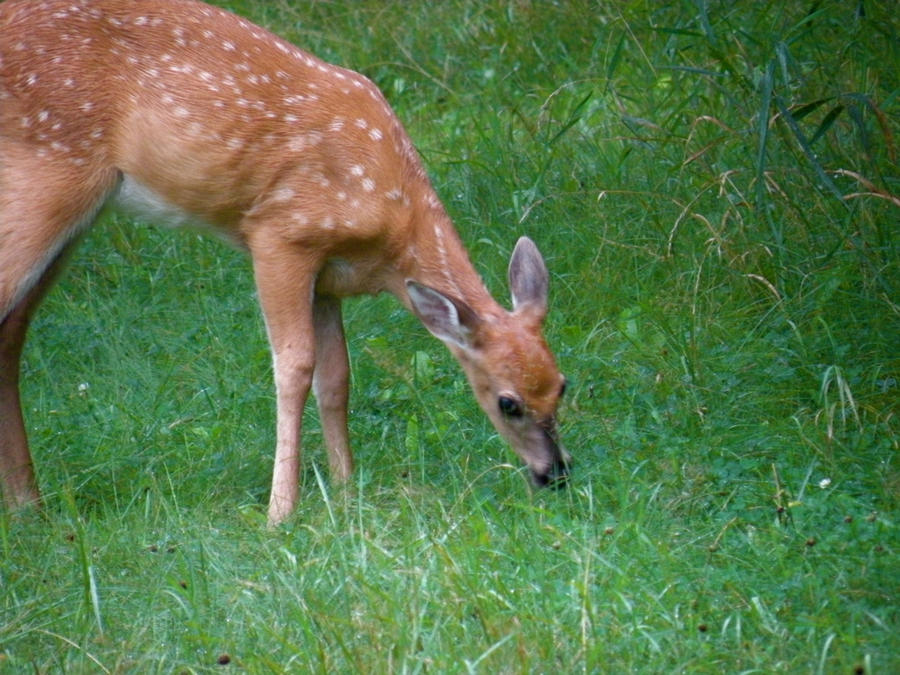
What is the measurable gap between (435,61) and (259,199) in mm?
3493

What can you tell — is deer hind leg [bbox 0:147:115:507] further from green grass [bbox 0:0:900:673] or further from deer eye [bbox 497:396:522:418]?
deer eye [bbox 497:396:522:418]

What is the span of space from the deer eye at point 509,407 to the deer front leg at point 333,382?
2.06 ft

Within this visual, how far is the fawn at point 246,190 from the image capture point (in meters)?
5.32

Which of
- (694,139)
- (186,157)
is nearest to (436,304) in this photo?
(186,157)

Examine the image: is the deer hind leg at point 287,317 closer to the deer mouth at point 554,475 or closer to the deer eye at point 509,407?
the deer eye at point 509,407

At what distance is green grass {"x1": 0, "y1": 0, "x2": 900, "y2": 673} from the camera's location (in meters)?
3.90

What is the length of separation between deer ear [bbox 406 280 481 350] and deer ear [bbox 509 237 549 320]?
24 cm

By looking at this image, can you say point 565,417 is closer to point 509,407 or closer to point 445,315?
point 509,407

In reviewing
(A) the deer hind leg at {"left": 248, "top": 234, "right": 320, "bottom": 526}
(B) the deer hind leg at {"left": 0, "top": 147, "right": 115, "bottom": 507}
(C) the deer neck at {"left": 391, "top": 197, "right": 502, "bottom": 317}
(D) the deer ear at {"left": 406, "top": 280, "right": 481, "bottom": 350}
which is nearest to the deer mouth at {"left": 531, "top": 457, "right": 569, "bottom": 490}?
(D) the deer ear at {"left": 406, "top": 280, "right": 481, "bottom": 350}

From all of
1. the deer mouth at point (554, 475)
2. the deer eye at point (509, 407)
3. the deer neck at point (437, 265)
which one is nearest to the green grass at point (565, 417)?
the deer mouth at point (554, 475)

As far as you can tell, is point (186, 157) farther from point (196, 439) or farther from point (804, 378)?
point (804, 378)

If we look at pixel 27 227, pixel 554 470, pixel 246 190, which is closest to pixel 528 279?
pixel 554 470

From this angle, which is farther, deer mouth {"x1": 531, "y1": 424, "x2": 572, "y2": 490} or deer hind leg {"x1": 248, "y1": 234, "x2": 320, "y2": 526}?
deer hind leg {"x1": 248, "y1": 234, "x2": 320, "y2": 526}

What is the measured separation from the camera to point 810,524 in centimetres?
443
